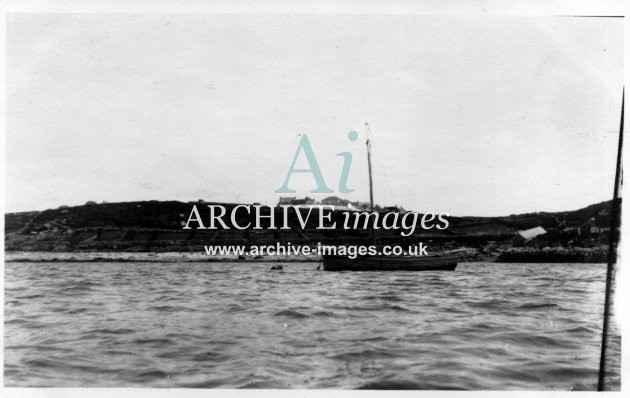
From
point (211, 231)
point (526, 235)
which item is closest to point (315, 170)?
point (211, 231)

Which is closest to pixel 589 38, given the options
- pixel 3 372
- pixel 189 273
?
pixel 189 273

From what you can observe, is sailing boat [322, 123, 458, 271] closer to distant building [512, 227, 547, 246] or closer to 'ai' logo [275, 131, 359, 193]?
'ai' logo [275, 131, 359, 193]

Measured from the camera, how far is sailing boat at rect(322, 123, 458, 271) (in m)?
4.63

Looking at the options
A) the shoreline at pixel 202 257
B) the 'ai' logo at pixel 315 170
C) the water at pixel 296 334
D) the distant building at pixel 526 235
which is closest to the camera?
the water at pixel 296 334

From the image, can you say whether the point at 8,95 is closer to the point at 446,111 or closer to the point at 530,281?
the point at 446,111

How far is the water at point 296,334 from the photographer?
4.09m

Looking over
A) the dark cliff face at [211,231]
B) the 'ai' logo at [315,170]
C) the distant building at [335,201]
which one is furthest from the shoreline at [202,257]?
the 'ai' logo at [315,170]

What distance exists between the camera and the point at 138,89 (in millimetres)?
4719

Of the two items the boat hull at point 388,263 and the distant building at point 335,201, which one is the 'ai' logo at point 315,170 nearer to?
the distant building at point 335,201

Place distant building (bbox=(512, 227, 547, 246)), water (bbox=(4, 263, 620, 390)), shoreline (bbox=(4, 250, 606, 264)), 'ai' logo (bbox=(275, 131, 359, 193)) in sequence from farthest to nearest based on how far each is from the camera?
distant building (bbox=(512, 227, 547, 246)), shoreline (bbox=(4, 250, 606, 264)), 'ai' logo (bbox=(275, 131, 359, 193)), water (bbox=(4, 263, 620, 390))

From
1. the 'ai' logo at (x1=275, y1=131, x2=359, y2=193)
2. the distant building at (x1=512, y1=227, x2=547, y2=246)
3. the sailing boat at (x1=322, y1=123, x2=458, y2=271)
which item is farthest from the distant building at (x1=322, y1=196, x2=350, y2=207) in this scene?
the distant building at (x1=512, y1=227, x2=547, y2=246)

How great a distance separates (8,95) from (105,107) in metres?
0.85

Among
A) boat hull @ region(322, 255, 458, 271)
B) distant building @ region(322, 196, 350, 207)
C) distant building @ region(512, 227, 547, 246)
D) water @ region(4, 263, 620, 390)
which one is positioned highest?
distant building @ region(322, 196, 350, 207)

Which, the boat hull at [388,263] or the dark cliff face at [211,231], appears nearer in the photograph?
the dark cliff face at [211,231]
